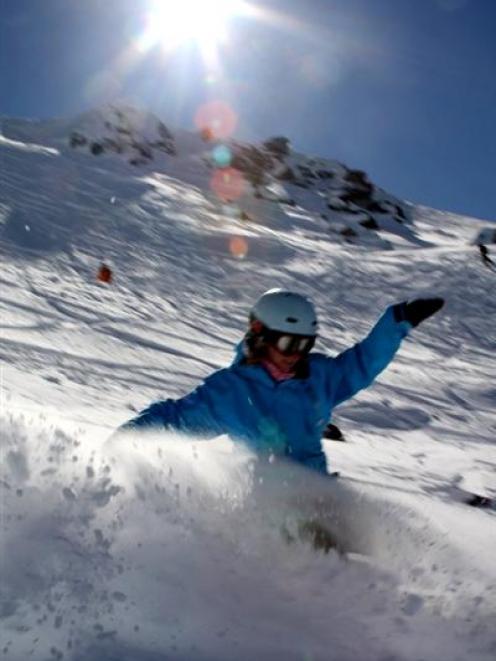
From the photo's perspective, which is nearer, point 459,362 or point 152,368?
point 152,368

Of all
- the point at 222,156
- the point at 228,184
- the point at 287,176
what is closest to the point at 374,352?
the point at 228,184

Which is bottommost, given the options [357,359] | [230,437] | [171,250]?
[171,250]

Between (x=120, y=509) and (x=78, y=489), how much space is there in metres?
0.15

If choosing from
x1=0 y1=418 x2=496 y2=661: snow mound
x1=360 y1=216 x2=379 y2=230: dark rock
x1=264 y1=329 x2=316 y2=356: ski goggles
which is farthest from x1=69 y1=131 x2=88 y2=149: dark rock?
x1=0 y1=418 x2=496 y2=661: snow mound

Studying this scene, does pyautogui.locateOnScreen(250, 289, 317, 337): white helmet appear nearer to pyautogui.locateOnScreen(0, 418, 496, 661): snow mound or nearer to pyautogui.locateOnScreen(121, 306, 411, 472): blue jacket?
pyautogui.locateOnScreen(121, 306, 411, 472): blue jacket

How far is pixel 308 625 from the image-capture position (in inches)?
Result: 90.0

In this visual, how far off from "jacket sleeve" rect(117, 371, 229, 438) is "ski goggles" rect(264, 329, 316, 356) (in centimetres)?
33

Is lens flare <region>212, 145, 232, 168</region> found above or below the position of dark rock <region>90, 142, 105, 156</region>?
above

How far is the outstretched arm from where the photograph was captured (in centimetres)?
396

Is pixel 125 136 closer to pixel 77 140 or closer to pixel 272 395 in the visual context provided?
pixel 77 140

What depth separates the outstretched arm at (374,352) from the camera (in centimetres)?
396

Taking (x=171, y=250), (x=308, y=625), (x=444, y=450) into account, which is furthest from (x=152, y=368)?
(x=171, y=250)

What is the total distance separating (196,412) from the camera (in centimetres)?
378

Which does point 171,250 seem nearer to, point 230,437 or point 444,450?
point 444,450
